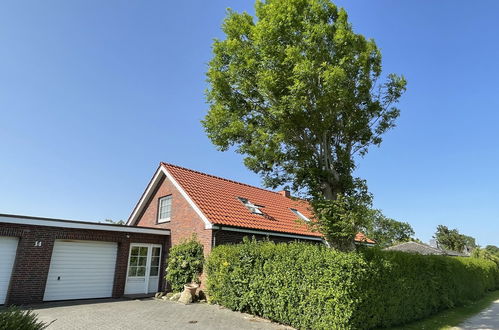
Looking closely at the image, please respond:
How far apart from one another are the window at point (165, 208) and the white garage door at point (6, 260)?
682cm

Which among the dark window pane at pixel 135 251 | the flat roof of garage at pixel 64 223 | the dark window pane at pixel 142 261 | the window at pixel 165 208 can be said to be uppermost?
the window at pixel 165 208

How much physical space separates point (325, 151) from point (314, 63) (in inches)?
125

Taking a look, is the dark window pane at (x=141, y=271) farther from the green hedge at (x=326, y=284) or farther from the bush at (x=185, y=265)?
the green hedge at (x=326, y=284)

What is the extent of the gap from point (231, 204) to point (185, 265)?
4.09 meters

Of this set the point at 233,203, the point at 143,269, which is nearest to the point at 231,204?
the point at 233,203

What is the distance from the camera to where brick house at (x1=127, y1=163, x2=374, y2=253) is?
14000 millimetres

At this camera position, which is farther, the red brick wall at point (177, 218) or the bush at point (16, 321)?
the red brick wall at point (177, 218)

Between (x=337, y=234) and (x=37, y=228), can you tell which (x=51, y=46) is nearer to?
(x=37, y=228)

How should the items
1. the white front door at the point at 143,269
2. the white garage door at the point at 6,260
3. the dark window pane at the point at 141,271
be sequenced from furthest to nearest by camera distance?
the dark window pane at the point at 141,271 → the white front door at the point at 143,269 → the white garage door at the point at 6,260

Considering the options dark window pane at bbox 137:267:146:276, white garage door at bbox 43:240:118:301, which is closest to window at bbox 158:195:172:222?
dark window pane at bbox 137:267:146:276

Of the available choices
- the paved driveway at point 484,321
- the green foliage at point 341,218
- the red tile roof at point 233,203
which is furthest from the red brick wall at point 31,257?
the paved driveway at point 484,321

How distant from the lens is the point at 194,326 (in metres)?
8.84

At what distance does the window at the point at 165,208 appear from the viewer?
1695 centimetres

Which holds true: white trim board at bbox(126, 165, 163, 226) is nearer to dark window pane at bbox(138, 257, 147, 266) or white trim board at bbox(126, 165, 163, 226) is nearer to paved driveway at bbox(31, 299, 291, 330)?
dark window pane at bbox(138, 257, 147, 266)
